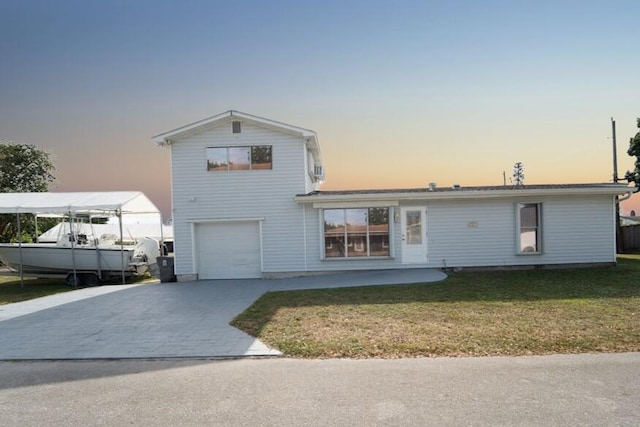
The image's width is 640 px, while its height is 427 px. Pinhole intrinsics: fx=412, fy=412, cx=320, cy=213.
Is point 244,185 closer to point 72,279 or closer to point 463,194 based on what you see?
point 463,194

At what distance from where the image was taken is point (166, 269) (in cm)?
1480

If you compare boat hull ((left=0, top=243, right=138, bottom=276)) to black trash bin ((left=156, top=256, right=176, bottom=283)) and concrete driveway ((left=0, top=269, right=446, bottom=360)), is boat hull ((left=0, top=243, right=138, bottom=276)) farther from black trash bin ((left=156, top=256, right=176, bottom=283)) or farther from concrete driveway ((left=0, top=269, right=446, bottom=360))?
concrete driveway ((left=0, top=269, right=446, bottom=360))

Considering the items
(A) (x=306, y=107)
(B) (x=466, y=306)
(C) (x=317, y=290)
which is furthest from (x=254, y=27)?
(B) (x=466, y=306)

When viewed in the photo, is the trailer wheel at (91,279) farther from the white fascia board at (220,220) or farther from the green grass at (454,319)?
the green grass at (454,319)

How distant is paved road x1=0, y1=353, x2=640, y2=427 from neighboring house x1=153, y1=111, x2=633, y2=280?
916 centimetres

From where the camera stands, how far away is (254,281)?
45.7 ft

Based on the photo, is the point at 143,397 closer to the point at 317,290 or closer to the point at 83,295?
the point at 317,290

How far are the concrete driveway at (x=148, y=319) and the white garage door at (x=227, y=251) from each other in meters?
0.77

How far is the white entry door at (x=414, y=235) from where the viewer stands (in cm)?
1445

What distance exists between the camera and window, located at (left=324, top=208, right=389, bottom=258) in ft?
47.5

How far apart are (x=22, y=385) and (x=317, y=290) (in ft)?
23.8

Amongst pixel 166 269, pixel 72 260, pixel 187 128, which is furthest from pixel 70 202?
pixel 187 128

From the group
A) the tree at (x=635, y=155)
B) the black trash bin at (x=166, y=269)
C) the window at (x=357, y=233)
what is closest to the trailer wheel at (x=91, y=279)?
the black trash bin at (x=166, y=269)

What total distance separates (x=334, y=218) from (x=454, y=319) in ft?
25.1
